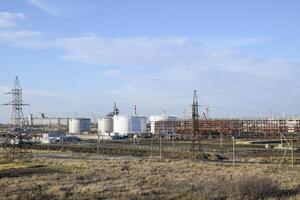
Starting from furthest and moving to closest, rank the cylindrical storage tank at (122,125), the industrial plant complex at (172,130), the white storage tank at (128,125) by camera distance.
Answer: the white storage tank at (128,125), the cylindrical storage tank at (122,125), the industrial plant complex at (172,130)

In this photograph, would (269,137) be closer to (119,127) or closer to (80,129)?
(119,127)

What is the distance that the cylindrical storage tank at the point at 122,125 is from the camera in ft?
443

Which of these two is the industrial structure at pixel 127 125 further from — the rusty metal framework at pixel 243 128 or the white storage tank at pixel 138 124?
the rusty metal framework at pixel 243 128

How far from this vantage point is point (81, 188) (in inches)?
840

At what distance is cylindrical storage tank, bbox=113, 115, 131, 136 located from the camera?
135m

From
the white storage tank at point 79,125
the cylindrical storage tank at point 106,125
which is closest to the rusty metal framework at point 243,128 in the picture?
the cylindrical storage tank at point 106,125

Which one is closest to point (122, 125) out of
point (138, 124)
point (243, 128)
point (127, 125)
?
point (127, 125)

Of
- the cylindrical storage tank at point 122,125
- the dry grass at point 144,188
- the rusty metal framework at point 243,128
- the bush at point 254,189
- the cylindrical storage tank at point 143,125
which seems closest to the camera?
the bush at point 254,189

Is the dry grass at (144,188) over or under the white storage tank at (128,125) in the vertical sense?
under

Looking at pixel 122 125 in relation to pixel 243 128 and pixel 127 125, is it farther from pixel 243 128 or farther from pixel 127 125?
pixel 243 128

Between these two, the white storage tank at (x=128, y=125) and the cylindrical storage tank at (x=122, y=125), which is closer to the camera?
the cylindrical storage tank at (x=122, y=125)

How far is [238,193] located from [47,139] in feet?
266

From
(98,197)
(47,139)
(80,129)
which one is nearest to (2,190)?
(98,197)

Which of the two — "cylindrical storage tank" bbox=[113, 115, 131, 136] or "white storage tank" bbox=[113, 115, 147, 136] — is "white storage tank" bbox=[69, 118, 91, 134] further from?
"cylindrical storage tank" bbox=[113, 115, 131, 136]
